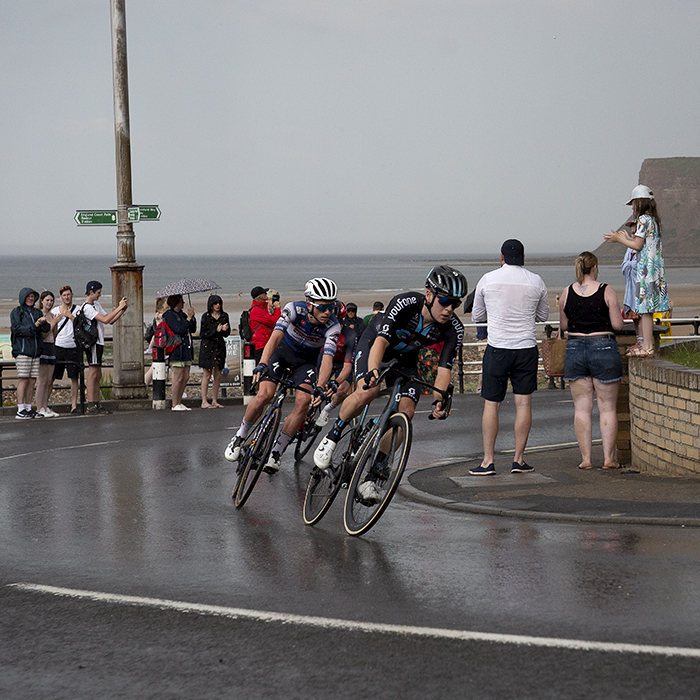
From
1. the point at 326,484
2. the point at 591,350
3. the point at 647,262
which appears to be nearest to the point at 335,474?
the point at 326,484

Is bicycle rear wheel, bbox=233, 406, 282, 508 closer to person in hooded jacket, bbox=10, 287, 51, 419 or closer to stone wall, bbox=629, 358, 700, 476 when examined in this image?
stone wall, bbox=629, 358, 700, 476

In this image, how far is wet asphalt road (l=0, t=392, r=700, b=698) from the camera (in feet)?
15.3

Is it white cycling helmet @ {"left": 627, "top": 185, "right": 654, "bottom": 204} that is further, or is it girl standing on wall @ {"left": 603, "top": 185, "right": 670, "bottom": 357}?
white cycling helmet @ {"left": 627, "top": 185, "right": 654, "bottom": 204}

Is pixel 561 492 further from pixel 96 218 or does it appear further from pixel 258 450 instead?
pixel 96 218

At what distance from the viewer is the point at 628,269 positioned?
11102 millimetres

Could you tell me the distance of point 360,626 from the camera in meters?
5.41

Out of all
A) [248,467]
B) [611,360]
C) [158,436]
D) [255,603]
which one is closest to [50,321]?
[158,436]

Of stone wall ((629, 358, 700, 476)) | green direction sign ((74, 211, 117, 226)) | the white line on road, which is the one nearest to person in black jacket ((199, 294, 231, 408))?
green direction sign ((74, 211, 117, 226))

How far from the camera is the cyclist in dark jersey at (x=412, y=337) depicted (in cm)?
784

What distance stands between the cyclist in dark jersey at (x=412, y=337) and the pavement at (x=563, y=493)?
1238mm

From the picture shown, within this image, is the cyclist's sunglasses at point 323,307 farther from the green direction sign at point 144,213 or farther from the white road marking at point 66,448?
the green direction sign at point 144,213

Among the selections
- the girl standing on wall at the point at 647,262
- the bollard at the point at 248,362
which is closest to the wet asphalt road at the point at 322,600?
the girl standing on wall at the point at 647,262

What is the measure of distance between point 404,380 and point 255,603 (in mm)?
A: 2582

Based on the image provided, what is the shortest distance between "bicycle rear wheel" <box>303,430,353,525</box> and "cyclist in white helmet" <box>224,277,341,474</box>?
2.53 ft
